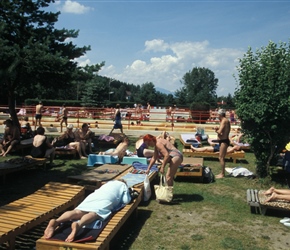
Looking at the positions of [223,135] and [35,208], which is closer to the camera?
[35,208]

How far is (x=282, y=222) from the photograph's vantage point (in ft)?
18.8

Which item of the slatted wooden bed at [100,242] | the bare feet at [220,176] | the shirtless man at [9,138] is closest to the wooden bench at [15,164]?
the shirtless man at [9,138]

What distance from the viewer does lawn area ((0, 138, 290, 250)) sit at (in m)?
4.88

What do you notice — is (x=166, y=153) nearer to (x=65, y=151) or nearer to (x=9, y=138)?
(x=65, y=151)

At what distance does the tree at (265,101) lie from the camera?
25.6ft

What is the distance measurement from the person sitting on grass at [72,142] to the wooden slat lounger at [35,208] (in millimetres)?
4703

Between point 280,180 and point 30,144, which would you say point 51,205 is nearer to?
point 280,180

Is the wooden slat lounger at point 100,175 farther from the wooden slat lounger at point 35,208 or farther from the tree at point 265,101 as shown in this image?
the tree at point 265,101

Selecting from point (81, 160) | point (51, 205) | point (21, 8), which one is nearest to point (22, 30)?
point (21, 8)

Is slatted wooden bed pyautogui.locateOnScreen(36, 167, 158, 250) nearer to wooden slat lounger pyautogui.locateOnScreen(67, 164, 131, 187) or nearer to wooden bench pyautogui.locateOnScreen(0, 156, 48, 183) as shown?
wooden slat lounger pyautogui.locateOnScreen(67, 164, 131, 187)

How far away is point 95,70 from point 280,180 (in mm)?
9030

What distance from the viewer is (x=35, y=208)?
502 cm

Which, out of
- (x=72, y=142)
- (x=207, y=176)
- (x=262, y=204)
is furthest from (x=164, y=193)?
(x=72, y=142)

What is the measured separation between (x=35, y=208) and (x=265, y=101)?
569 centimetres
